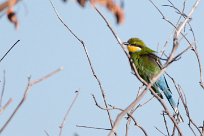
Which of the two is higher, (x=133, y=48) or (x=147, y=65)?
(x=133, y=48)

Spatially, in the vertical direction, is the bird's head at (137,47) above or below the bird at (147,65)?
above

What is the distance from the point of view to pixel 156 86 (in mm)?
6129

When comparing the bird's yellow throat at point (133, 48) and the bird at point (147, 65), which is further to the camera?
the bird's yellow throat at point (133, 48)

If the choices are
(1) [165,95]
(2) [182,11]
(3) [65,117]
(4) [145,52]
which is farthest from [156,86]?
(3) [65,117]

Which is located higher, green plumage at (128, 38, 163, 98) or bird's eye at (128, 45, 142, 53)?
bird's eye at (128, 45, 142, 53)

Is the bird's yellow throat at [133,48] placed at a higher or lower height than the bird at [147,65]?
higher

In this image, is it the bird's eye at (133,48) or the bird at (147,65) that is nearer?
the bird at (147,65)

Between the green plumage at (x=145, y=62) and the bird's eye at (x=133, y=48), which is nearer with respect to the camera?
the green plumage at (x=145, y=62)

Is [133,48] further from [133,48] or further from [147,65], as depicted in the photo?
[147,65]

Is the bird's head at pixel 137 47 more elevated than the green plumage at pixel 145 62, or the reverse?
the bird's head at pixel 137 47

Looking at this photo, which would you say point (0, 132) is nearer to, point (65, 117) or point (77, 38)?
point (65, 117)

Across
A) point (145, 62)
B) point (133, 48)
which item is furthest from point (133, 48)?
point (145, 62)

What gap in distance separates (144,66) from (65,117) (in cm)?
376

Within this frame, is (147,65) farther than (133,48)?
No
